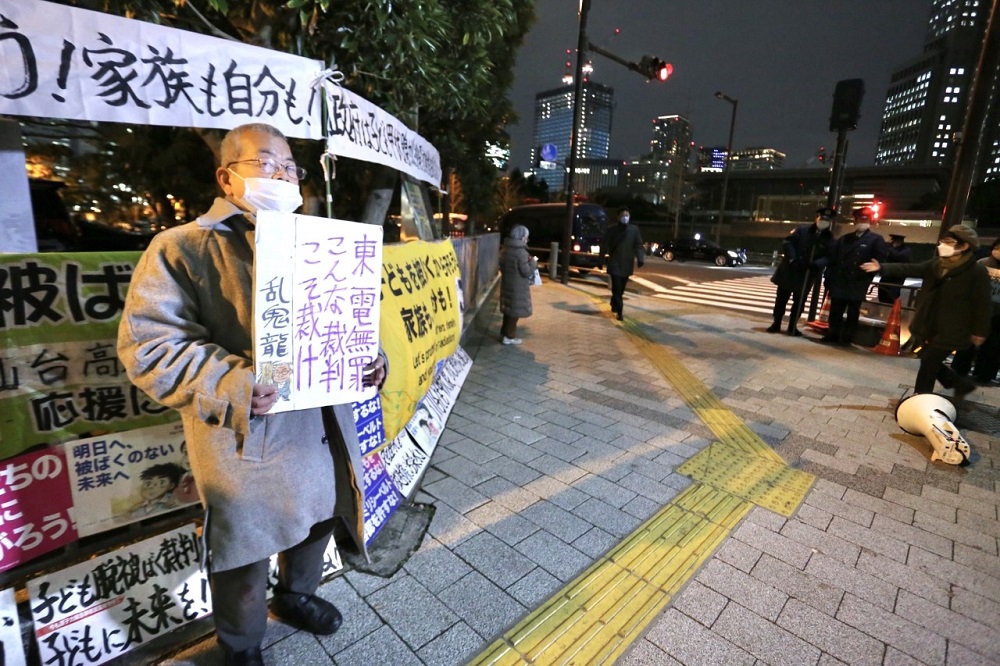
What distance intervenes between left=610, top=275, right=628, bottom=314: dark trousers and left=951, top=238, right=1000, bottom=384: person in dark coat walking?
487 cm

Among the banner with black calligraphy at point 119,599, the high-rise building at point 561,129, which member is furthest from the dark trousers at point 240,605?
the high-rise building at point 561,129

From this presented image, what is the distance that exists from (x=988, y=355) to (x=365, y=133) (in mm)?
8149

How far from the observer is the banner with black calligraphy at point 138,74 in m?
2.02

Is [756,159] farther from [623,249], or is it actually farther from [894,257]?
[623,249]

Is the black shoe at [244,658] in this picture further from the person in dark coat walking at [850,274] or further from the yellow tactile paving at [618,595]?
the person in dark coat walking at [850,274]

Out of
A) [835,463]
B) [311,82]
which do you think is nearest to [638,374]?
[835,463]

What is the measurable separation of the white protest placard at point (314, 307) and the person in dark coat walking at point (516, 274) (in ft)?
17.1

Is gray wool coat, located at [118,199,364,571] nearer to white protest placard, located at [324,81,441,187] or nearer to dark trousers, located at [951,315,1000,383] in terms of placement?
white protest placard, located at [324,81,441,187]

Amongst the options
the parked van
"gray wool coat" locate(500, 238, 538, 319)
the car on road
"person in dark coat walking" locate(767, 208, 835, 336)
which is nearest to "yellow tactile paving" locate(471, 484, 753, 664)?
"gray wool coat" locate(500, 238, 538, 319)

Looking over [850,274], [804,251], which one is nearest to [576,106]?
[804,251]

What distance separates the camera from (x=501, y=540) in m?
2.90

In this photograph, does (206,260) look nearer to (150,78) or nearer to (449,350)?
(150,78)

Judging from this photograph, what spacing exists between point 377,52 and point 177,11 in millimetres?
Result: 1519

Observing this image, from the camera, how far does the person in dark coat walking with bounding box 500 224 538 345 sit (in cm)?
699
